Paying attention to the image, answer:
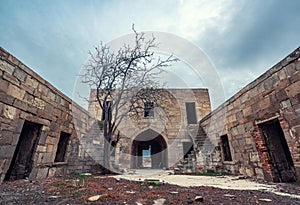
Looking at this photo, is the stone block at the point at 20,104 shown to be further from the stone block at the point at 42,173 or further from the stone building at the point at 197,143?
the stone block at the point at 42,173

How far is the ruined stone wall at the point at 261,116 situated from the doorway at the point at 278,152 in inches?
3.0

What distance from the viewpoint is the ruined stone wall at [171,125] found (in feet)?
29.5

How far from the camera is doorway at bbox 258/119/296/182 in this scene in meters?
3.73

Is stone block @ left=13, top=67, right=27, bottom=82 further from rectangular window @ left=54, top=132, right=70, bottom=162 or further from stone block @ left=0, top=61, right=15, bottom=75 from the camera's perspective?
rectangular window @ left=54, top=132, right=70, bottom=162

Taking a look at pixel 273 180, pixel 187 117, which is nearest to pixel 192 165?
pixel 273 180

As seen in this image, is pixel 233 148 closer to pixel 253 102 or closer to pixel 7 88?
pixel 253 102

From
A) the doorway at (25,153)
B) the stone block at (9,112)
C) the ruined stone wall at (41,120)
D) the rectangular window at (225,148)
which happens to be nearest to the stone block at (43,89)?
the ruined stone wall at (41,120)

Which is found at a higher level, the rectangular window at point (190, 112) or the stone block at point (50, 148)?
the rectangular window at point (190, 112)

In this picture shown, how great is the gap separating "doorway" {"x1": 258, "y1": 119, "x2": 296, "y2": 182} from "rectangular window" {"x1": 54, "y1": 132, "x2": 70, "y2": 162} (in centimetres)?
565

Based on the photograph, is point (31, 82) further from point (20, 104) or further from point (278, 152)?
point (278, 152)

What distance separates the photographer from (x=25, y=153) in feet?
12.7

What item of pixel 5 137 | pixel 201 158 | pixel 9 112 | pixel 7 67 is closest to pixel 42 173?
pixel 5 137

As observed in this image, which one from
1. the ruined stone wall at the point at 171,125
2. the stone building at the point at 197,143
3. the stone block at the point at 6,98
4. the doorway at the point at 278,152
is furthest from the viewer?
the ruined stone wall at the point at 171,125

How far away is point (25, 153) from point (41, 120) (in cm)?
82
